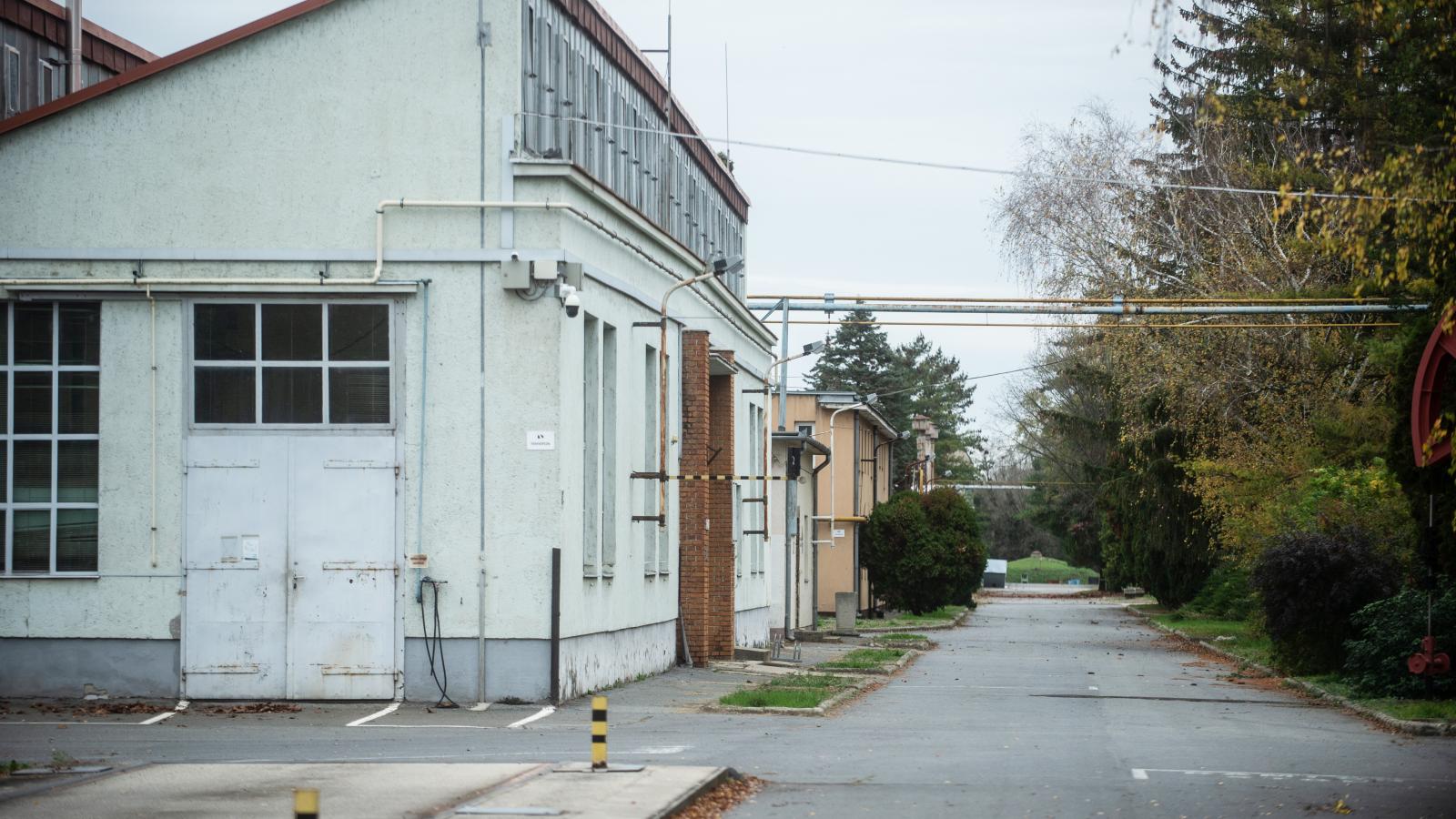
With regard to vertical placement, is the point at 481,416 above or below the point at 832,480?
above

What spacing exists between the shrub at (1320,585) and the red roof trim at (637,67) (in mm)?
11834

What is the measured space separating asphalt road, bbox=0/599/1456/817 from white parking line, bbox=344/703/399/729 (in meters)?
0.13

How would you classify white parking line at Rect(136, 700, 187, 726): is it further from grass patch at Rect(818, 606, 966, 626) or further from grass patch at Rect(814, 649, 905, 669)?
grass patch at Rect(818, 606, 966, 626)

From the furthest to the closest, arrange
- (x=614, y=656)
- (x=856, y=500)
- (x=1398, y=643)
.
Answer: (x=856, y=500)
(x=1398, y=643)
(x=614, y=656)

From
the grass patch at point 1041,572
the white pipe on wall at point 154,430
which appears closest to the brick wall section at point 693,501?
the white pipe on wall at point 154,430

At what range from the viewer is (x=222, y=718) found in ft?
57.4

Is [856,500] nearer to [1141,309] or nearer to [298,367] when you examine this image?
[1141,309]

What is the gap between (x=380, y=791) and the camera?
11453 millimetres

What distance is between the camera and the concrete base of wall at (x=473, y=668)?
18.8 metres

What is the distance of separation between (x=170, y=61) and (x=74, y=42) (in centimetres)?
684

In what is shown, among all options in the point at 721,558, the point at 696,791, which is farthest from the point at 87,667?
the point at 721,558

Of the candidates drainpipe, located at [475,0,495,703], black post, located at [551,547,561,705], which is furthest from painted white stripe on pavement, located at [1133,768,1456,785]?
drainpipe, located at [475,0,495,703]

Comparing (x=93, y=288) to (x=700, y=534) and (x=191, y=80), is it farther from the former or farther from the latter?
(x=700, y=534)

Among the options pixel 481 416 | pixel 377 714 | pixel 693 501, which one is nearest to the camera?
pixel 377 714
